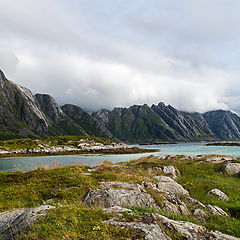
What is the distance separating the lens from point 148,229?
7125 millimetres

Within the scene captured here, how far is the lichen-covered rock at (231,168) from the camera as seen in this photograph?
1171 inches

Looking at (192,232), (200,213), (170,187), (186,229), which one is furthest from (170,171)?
(192,232)

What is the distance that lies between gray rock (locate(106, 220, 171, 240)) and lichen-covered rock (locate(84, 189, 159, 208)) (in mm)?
5443

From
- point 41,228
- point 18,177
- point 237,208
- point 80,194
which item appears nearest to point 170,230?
point 41,228

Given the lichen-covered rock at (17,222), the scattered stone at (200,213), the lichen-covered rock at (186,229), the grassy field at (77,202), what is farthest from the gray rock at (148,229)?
the scattered stone at (200,213)

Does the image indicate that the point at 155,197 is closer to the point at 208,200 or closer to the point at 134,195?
the point at 134,195

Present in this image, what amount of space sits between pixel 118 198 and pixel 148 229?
672 centimetres

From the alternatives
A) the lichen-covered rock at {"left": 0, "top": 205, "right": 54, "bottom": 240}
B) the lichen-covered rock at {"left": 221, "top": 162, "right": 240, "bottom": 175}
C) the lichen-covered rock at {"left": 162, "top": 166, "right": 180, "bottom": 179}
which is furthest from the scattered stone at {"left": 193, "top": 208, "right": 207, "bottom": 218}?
the lichen-covered rock at {"left": 221, "top": 162, "right": 240, "bottom": 175}

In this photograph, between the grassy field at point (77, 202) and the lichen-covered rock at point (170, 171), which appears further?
the lichen-covered rock at point (170, 171)

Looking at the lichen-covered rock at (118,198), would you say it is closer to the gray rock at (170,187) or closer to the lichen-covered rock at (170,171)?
the gray rock at (170,187)

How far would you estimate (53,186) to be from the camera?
17781mm

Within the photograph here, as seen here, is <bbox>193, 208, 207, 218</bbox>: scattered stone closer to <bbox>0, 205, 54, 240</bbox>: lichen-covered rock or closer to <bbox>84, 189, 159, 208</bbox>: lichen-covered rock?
<bbox>84, 189, 159, 208</bbox>: lichen-covered rock

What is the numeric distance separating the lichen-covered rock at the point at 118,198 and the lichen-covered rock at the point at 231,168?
21176 millimetres

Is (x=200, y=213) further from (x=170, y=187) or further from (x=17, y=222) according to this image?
(x=17, y=222)
